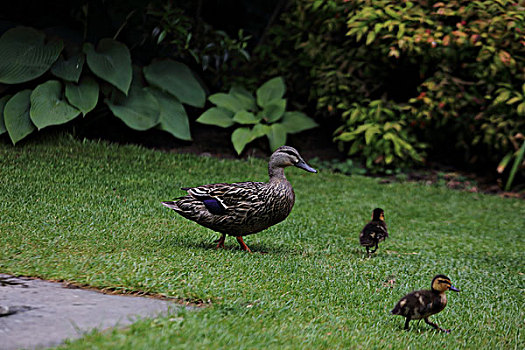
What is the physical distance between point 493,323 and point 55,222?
3.90 metres

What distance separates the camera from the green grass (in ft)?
11.7

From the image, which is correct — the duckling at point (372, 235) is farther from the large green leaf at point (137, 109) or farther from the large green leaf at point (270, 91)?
the large green leaf at point (270, 91)

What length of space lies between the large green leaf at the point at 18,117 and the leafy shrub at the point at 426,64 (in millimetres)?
5046

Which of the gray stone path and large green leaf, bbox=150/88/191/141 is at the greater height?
large green leaf, bbox=150/88/191/141

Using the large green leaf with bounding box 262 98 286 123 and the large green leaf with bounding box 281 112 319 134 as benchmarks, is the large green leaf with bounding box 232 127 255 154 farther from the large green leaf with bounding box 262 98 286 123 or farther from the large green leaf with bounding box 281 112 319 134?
the large green leaf with bounding box 281 112 319 134

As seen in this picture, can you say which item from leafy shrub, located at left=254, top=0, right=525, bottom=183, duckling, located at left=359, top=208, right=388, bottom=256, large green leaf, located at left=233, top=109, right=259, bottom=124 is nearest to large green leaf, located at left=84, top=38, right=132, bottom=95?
large green leaf, located at left=233, top=109, right=259, bottom=124

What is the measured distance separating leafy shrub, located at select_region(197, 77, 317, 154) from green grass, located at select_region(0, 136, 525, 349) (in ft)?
3.71

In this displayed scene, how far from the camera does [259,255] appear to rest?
5.16 meters

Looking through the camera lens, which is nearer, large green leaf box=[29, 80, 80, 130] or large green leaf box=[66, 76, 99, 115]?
large green leaf box=[29, 80, 80, 130]

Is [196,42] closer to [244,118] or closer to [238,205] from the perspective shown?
[244,118]

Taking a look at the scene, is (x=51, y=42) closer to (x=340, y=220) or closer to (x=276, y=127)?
(x=276, y=127)

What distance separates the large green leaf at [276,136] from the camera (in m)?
10.2

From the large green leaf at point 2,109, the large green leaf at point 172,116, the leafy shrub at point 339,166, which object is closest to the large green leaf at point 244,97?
the large green leaf at point 172,116

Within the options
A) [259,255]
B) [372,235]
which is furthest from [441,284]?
[372,235]
